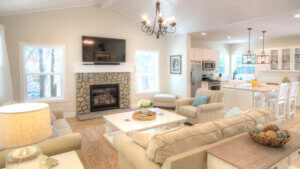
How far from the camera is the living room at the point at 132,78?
1731 mm

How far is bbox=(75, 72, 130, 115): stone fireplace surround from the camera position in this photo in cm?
543

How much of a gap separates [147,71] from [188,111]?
287 centimetres

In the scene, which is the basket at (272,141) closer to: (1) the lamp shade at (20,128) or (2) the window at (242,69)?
(1) the lamp shade at (20,128)

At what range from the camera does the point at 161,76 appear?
701cm

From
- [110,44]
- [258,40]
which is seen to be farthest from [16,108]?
[258,40]

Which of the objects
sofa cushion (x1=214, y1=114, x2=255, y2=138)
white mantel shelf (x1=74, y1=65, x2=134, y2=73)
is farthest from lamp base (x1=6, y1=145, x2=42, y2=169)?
white mantel shelf (x1=74, y1=65, x2=134, y2=73)

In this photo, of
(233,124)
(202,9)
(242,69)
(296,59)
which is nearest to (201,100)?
(202,9)

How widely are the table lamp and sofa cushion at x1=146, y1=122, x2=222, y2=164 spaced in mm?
847

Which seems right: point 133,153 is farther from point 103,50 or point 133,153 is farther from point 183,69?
point 183,69

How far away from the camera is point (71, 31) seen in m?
5.24

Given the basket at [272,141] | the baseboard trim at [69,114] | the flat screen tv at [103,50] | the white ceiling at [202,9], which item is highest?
the white ceiling at [202,9]

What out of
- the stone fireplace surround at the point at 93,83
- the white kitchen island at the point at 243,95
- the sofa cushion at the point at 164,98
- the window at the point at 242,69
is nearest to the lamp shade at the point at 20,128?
the stone fireplace surround at the point at 93,83

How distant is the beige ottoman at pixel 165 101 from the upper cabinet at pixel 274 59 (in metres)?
4.06

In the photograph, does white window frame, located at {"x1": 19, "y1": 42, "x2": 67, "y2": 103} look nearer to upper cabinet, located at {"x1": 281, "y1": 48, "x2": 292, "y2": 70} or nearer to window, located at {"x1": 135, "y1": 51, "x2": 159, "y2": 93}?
window, located at {"x1": 135, "y1": 51, "x2": 159, "y2": 93}
